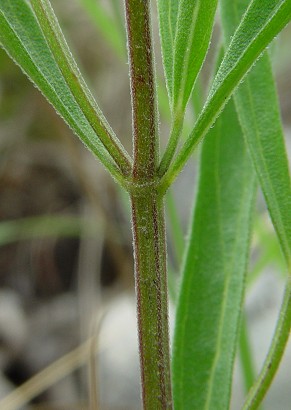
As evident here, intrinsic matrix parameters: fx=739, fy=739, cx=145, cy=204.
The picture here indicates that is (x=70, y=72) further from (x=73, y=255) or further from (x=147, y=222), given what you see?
(x=73, y=255)

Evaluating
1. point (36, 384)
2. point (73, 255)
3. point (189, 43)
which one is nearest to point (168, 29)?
point (189, 43)

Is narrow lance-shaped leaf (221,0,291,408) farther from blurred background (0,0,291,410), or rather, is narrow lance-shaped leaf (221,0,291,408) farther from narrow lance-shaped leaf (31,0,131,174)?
blurred background (0,0,291,410)

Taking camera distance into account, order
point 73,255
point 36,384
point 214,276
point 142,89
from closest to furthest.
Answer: point 142,89 < point 214,276 < point 36,384 < point 73,255

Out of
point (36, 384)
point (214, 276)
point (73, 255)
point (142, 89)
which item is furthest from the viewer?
point (73, 255)

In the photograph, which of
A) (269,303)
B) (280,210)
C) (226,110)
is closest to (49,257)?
(269,303)

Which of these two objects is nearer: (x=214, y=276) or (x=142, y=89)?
(x=142, y=89)

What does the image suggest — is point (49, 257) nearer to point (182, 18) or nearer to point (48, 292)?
point (48, 292)

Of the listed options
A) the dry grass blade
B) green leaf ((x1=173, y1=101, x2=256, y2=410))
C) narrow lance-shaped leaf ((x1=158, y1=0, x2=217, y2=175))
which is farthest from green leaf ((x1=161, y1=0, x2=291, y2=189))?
the dry grass blade

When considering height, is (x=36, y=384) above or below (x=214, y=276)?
below
